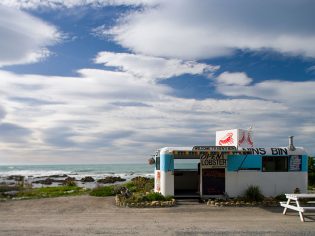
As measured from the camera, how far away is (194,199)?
19000 millimetres

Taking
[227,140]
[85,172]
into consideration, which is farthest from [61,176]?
[227,140]

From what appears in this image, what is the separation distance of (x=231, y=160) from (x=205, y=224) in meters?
6.19

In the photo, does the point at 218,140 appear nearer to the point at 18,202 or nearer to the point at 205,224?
the point at 205,224

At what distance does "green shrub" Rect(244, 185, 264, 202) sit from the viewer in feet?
59.4

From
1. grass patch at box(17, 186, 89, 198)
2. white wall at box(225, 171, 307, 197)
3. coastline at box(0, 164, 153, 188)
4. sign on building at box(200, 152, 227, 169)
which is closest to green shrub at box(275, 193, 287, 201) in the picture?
white wall at box(225, 171, 307, 197)

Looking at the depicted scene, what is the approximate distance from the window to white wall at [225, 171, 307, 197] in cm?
20

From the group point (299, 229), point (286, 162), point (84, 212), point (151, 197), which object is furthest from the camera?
point (286, 162)

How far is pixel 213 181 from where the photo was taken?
61.9 feet

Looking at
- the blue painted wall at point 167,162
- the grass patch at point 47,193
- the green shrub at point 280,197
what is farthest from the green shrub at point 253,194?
the grass patch at point 47,193

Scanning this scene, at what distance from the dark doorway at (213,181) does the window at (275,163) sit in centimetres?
196

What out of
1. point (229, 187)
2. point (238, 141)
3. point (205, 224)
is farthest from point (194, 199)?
point (205, 224)

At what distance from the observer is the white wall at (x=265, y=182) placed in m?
18.7

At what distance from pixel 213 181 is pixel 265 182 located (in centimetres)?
236

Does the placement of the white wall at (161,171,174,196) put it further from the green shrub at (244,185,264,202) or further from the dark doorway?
the green shrub at (244,185,264,202)
